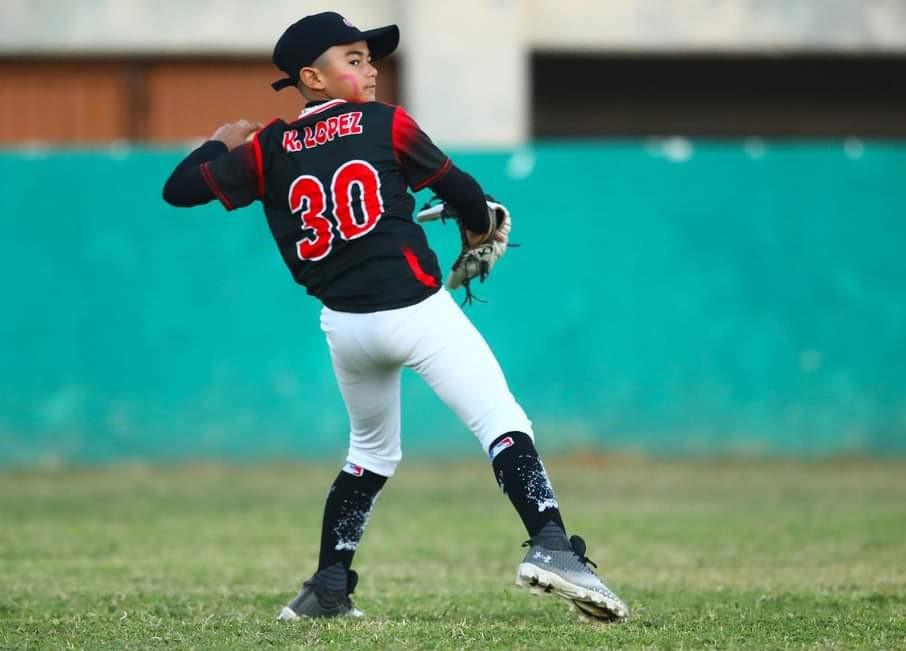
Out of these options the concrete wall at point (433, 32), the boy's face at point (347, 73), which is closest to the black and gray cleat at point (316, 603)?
the boy's face at point (347, 73)

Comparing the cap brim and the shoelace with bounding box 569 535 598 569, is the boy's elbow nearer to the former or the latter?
the cap brim

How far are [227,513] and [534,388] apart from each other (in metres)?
3.65

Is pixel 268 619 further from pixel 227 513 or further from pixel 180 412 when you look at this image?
pixel 180 412

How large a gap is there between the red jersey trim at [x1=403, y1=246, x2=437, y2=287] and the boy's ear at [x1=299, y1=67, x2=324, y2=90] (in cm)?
66

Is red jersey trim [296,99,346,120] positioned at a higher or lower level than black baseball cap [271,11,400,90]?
lower

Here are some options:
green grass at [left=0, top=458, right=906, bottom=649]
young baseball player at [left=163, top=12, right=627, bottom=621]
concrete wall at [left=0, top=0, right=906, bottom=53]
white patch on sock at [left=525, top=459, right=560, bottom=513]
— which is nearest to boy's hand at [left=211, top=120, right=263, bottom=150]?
young baseball player at [left=163, top=12, right=627, bottom=621]

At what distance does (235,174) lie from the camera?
5023mm

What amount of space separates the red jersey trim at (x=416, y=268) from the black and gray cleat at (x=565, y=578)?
36.6 inches

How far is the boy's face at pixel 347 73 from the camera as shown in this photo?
5.11 m

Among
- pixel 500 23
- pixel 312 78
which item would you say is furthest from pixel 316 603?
pixel 500 23

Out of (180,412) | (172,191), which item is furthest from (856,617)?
(180,412)

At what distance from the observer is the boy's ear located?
5129 millimetres

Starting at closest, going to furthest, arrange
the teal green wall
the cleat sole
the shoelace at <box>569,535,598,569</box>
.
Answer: the cleat sole, the shoelace at <box>569,535,598,569</box>, the teal green wall

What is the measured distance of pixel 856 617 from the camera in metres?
5.31
